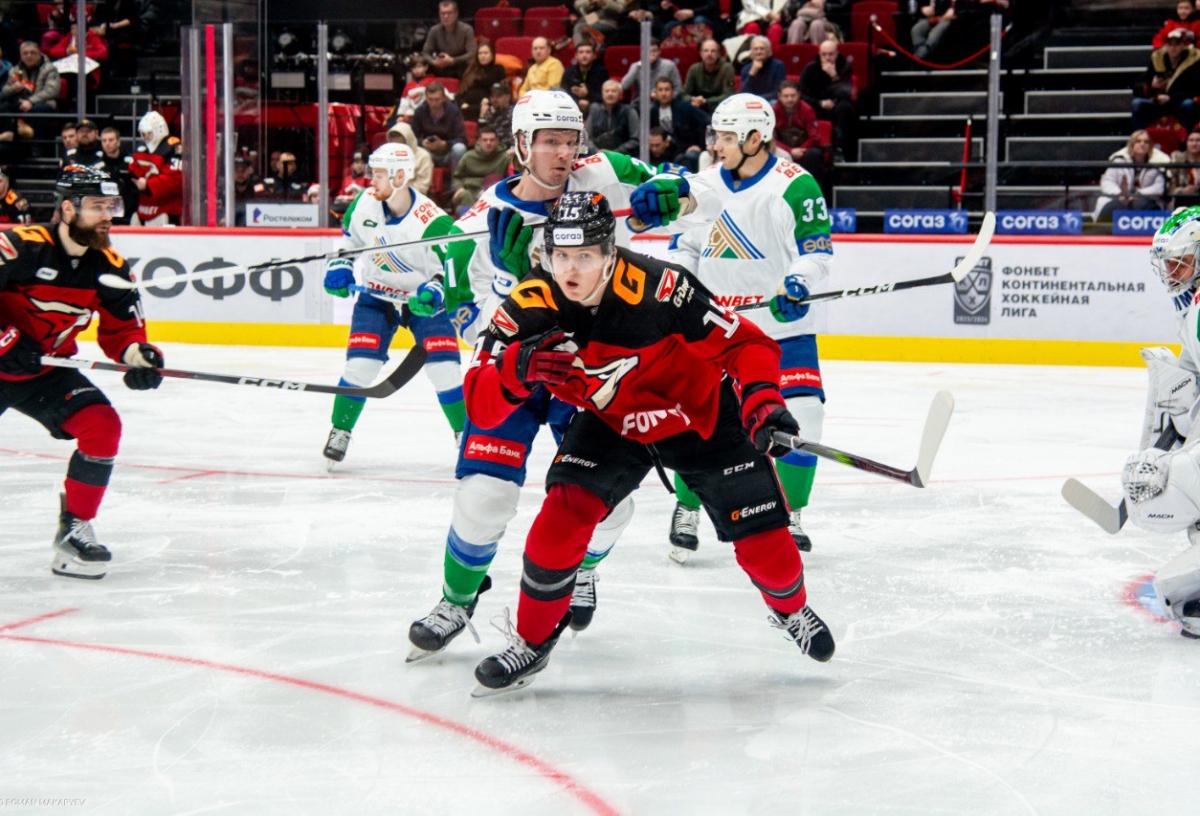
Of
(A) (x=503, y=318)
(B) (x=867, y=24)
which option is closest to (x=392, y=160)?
(A) (x=503, y=318)

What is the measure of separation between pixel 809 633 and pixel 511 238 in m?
1.00

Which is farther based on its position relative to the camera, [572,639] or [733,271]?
[733,271]

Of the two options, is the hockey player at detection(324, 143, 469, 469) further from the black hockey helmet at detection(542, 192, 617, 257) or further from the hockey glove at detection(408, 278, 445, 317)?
the black hockey helmet at detection(542, 192, 617, 257)

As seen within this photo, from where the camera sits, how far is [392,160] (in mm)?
5578

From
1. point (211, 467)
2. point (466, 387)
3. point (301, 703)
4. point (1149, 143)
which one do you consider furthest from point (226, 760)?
point (1149, 143)

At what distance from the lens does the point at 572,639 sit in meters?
3.16

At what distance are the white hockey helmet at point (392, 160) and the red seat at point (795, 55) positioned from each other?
5.05 meters

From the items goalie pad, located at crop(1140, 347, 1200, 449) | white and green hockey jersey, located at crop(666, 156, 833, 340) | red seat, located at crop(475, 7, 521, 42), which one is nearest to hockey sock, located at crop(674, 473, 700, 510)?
white and green hockey jersey, located at crop(666, 156, 833, 340)

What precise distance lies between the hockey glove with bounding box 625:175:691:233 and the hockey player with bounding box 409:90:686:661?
0.09 metres

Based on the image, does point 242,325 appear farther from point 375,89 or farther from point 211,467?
point 211,467

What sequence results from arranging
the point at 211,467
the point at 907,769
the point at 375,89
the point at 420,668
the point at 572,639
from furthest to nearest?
the point at 375,89 < the point at 211,467 < the point at 572,639 < the point at 420,668 < the point at 907,769

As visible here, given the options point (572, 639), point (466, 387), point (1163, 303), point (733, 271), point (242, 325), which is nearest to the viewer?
point (466, 387)

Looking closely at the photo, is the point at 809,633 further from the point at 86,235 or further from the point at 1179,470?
the point at 86,235

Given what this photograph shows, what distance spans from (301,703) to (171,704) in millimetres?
241
